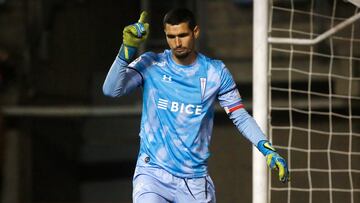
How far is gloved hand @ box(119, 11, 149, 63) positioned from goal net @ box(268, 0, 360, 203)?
98.4 inches

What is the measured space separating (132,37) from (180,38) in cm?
25

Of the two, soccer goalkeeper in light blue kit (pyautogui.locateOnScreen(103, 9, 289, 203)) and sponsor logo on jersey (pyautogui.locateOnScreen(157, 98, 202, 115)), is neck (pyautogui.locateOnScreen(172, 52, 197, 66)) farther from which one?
sponsor logo on jersey (pyautogui.locateOnScreen(157, 98, 202, 115))

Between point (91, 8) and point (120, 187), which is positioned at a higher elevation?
point (91, 8)

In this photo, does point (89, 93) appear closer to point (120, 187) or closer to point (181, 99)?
point (120, 187)

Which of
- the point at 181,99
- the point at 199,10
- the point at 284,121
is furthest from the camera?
the point at 199,10

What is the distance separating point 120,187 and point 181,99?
11.8 feet

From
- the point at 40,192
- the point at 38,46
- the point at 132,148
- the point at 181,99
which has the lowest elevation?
the point at 40,192

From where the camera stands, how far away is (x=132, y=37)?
3096 millimetres

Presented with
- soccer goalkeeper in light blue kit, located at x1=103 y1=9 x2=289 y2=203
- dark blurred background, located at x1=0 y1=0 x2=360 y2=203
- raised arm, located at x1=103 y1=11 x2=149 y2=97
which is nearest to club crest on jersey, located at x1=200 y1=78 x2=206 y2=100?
soccer goalkeeper in light blue kit, located at x1=103 y1=9 x2=289 y2=203

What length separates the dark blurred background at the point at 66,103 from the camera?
22.1ft

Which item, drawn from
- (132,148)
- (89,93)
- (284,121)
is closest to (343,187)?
→ (284,121)

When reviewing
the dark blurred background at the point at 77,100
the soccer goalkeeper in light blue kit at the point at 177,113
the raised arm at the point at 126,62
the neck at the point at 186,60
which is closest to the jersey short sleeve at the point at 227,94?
the soccer goalkeeper in light blue kit at the point at 177,113

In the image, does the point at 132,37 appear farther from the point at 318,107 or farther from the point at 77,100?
the point at 77,100

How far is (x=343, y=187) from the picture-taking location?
560 centimetres
